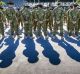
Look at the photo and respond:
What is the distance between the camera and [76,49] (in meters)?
13.7

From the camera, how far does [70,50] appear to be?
44.2 ft

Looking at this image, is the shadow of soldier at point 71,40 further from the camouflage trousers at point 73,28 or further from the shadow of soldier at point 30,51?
the shadow of soldier at point 30,51

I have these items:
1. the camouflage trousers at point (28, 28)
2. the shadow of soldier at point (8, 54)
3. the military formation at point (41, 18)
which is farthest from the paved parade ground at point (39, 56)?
the military formation at point (41, 18)

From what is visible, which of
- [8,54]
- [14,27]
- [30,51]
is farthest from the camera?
[14,27]

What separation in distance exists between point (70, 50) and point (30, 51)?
1.84m

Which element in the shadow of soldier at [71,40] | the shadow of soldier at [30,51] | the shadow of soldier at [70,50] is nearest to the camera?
the shadow of soldier at [30,51]

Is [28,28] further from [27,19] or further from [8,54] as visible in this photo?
[8,54]

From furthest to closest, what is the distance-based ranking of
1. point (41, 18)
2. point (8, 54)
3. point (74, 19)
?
point (74, 19)
point (41, 18)
point (8, 54)

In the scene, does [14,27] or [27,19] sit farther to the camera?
[14,27]

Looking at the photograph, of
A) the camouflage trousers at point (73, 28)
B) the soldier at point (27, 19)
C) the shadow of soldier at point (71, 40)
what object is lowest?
the shadow of soldier at point (71, 40)

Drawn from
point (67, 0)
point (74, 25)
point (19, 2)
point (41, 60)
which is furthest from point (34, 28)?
point (67, 0)

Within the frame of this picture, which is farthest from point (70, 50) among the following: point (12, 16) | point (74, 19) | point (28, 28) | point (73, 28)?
point (12, 16)

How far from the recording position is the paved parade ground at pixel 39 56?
33.9 ft

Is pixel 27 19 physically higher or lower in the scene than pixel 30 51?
higher
